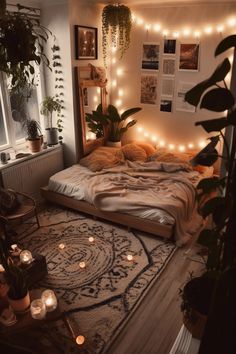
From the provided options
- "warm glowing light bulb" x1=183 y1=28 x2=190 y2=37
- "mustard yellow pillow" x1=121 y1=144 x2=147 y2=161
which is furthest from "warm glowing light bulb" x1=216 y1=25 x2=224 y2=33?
"mustard yellow pillow" x1=121 y1=144 x2=147 y2=161

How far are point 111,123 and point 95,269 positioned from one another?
2571mm

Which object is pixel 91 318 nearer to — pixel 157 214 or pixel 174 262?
pixel 174 262

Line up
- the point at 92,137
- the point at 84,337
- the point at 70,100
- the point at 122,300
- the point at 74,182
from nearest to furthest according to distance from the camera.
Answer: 1. the point at 84,337
2. the point at 122,300
3. the point at 74,182
4. the point at 70,100
5. the point at 92,137

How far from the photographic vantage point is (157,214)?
3133 mm

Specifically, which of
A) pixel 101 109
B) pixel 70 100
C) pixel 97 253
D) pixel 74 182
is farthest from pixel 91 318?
pixel 101 109

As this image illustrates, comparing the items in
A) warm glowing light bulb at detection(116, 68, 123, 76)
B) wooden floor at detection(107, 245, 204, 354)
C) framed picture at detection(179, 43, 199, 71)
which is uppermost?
framed picture at detection(179, 43, 199, 71)

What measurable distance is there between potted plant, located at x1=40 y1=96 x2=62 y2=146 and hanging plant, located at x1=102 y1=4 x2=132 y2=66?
111cm

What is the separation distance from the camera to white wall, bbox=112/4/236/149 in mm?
3842

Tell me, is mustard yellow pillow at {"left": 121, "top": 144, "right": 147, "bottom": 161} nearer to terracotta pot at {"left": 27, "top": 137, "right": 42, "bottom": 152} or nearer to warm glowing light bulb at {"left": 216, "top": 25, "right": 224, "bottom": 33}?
terracotta pot at {"left": 27, "top": 137, "right": 42, "bottom": 152}

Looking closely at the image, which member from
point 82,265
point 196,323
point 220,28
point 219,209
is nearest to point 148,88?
point 220,28

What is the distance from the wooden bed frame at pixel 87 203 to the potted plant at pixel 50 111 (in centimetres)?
31

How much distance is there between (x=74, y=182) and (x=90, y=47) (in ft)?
6.31

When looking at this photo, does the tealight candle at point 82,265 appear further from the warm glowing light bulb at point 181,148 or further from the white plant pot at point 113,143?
the warm glowing light bulb at point 181,148

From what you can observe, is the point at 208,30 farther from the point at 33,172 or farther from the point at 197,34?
the point at 33,172
